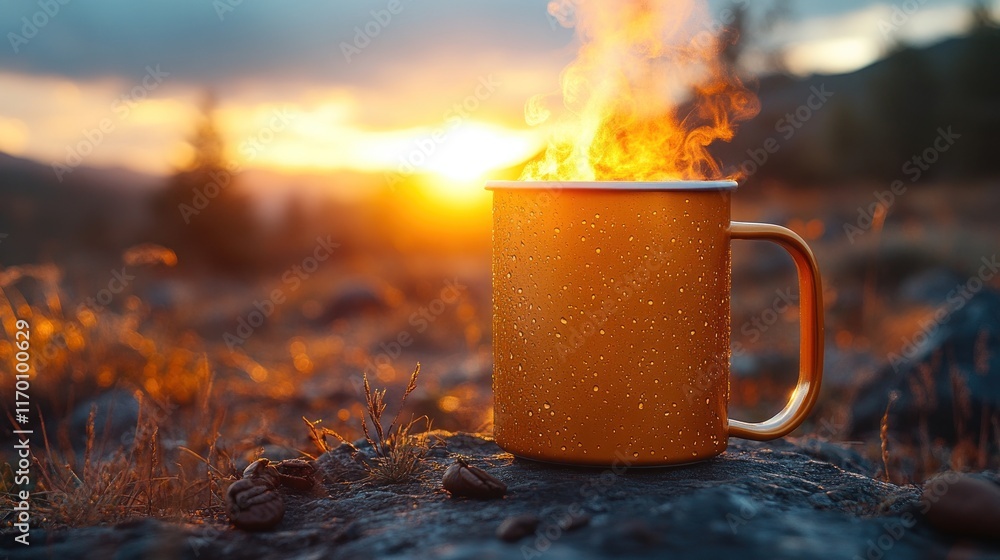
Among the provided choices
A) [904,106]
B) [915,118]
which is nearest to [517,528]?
[915,118]

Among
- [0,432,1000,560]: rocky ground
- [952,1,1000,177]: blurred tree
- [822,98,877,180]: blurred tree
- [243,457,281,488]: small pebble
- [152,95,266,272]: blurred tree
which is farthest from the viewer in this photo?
[822,98,877,180]: blurred tree

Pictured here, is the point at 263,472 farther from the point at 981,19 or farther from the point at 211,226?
the point at 981,19

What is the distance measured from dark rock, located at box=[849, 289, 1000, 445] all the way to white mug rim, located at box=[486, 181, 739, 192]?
2671 mm

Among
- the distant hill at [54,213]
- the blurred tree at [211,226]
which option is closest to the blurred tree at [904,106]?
the blurred tree at [211,226]

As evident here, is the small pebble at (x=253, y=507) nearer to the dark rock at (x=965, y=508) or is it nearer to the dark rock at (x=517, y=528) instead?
the dark rock at (x=517, y=528)

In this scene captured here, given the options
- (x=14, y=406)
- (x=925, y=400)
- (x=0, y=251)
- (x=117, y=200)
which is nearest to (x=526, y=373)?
(x=925, y=400)

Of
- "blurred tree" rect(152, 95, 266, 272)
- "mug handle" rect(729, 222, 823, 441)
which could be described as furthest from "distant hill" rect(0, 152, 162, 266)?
"mug handle" rect(729, 222, 823, 441)

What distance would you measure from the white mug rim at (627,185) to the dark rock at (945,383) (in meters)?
2.67

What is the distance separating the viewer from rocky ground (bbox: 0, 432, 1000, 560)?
1597mm

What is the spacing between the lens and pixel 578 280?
7.09 ft

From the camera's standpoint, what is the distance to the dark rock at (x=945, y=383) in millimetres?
4387

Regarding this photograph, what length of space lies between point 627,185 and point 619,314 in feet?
1.18

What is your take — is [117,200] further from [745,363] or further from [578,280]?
[578,280]

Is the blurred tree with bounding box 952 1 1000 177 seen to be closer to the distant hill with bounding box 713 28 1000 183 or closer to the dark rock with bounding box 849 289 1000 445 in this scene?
the distant hill with bounding box 713 28 1000 183
